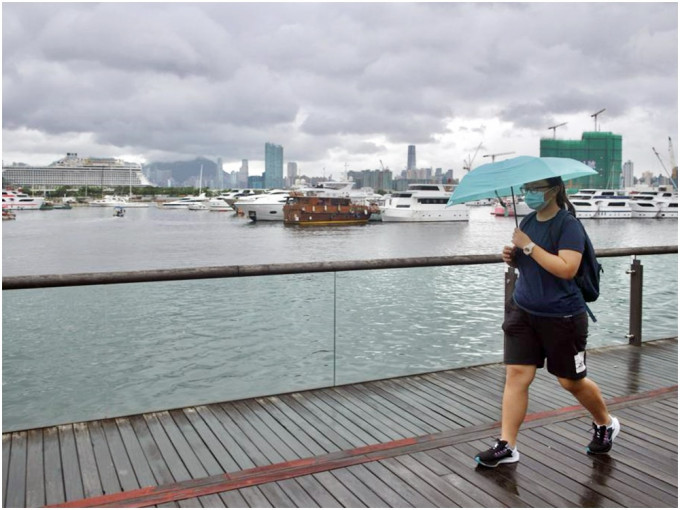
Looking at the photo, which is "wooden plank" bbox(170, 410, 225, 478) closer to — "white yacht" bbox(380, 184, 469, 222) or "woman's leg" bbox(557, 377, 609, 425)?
"woman's leg" bbox(557, 377, 609, 425)

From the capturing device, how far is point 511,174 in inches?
116

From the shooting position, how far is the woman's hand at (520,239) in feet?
9.50

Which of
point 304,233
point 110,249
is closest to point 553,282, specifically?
point 110,249

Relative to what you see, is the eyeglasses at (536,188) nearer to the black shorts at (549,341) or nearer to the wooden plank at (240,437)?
the black shorts at (549,341)

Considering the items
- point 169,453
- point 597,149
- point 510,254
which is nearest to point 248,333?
point 169,453

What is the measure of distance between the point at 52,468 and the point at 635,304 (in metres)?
4.89

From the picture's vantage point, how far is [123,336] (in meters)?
4.14

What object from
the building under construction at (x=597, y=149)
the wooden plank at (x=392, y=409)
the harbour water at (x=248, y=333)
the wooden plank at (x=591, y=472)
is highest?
the building under construction at (x=597, y=149)

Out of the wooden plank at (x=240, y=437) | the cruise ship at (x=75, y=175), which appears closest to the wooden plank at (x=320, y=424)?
the wooden plank at (x=240, y=437)

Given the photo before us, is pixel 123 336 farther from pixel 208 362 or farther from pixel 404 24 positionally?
pixel 404 24

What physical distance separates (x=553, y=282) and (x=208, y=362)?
7.70ft

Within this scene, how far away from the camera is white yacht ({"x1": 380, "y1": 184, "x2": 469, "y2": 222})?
233 ft

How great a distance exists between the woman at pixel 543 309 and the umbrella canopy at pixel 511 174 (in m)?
0.08

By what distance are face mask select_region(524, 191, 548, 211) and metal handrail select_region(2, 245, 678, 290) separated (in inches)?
65.0
